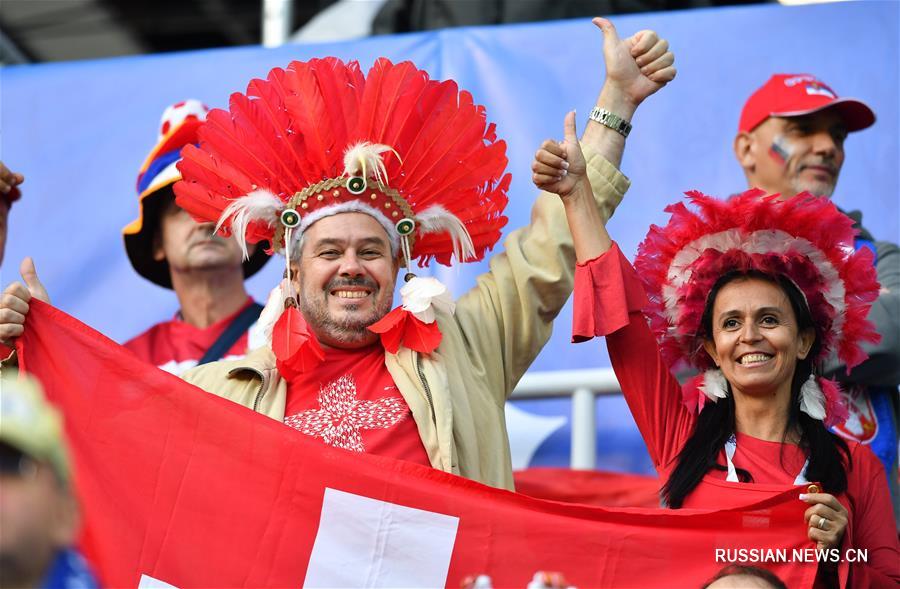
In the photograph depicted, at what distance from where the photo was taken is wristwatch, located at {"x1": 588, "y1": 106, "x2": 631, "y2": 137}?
149 inches

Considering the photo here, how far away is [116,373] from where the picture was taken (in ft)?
11.0

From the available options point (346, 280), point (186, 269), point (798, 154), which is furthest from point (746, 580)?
point (186, 269)

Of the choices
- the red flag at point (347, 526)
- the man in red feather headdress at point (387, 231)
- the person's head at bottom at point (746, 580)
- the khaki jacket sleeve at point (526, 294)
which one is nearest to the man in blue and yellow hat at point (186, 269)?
the man in red feather headdress at point (387, 231)

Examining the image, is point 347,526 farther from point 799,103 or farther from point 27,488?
point 799,103

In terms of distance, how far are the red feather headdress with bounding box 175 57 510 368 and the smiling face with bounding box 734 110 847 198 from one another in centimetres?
119

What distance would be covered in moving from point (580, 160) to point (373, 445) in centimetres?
82

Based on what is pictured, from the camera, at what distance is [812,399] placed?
133 inches

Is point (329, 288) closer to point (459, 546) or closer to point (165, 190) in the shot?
point (459, 546)

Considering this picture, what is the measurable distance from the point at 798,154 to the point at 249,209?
1.85m

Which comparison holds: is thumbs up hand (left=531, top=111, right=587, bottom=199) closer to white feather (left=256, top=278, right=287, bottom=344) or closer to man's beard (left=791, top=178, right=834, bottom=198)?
white feather (left=256, top=278, right=287, bottom=344)

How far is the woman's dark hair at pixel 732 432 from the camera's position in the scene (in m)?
3.23

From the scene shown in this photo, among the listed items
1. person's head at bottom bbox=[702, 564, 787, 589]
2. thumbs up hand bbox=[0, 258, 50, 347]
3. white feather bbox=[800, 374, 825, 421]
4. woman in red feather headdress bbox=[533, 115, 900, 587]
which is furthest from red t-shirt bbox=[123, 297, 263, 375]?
person's head at bottom bbox=[702, 564, 787, 589]

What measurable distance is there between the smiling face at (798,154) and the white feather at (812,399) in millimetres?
1341

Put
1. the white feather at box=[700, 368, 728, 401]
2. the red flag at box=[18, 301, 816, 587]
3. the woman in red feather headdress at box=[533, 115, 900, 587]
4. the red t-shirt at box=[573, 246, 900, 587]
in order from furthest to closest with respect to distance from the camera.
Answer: the white feather at box=[700, 368, 728, 401], the woman in red feather headdress at box=[533, 115, 900, 587], the red t-shirt at box=[573, 246, 900, 587], the red flag at box=[18, 301, 816, 587]
